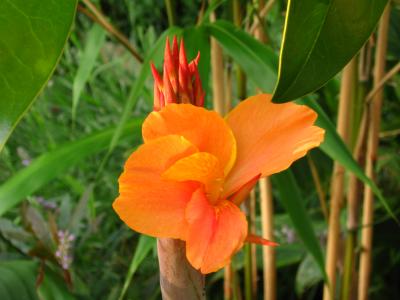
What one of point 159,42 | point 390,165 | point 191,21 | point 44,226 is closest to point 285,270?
point 390,165

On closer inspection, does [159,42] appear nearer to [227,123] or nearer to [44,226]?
[44,226]

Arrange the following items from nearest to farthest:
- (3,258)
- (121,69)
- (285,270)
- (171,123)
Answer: (171,123), (3,258), (285,270), (121,69)

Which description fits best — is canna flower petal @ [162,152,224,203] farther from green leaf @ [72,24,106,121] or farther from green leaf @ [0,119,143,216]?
green leaf @ [72,24,106,121]

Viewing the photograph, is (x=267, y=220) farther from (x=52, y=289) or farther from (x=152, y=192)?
(x=152, y=192)

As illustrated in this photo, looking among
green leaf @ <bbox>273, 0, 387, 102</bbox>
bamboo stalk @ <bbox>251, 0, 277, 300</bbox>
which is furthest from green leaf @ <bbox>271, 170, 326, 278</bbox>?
green leaf @ <bbox>273, 0, 387, 102</bbox>

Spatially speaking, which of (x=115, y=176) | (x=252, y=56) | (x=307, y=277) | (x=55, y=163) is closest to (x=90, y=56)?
(x=55, y=163)

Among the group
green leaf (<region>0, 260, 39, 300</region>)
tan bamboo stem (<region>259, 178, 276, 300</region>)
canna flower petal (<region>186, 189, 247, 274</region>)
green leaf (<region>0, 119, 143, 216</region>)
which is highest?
canna flower petal (<region>186, 189, 247, 274</region>)
